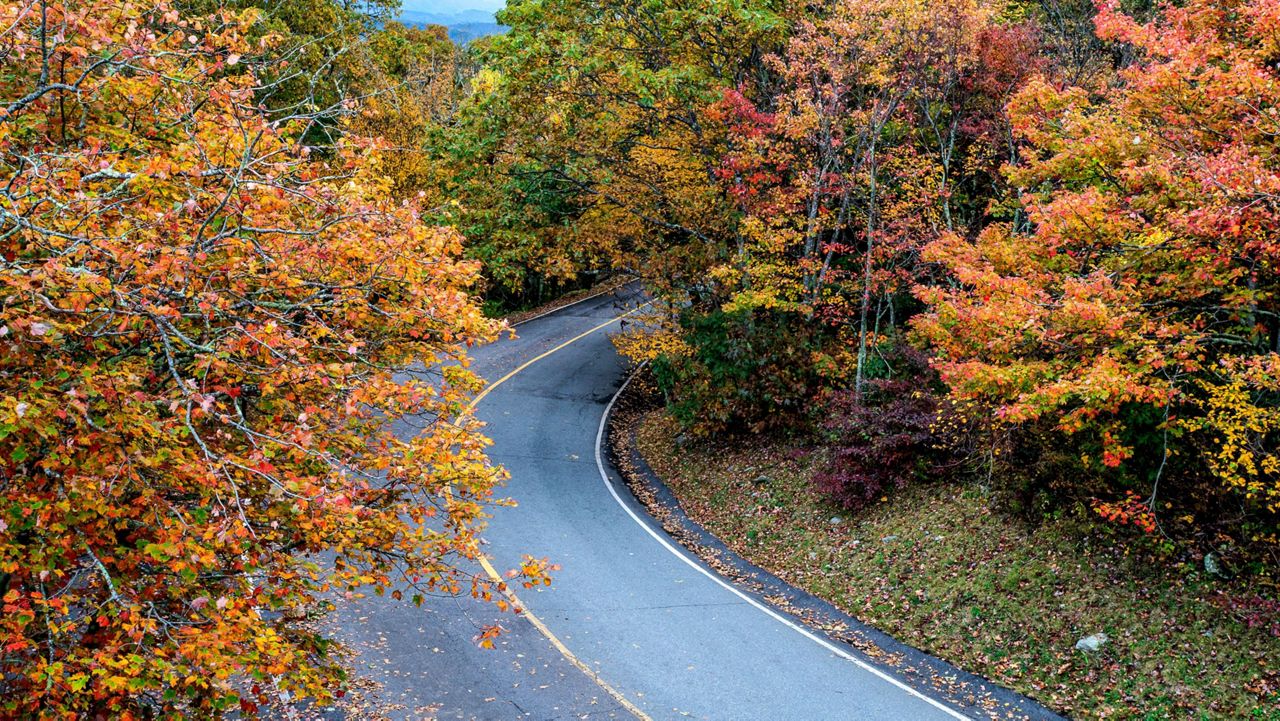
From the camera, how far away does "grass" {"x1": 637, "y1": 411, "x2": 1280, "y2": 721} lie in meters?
10.3

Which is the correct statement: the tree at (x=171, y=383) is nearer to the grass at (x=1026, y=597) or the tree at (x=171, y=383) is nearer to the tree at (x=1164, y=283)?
the tree at (x=1164, y=283)

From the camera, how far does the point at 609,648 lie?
40.1 ft

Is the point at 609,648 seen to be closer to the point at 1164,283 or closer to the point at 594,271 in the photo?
the point at 1164,283

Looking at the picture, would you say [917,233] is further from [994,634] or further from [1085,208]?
[994,634]

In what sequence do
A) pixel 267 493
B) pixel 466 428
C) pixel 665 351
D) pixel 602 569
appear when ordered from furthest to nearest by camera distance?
pixel 665 351, pixel 602 569, pixel 466 428, pixel 267 493

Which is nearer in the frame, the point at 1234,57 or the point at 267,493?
the point at 267,493

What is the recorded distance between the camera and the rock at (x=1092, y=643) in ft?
36.8

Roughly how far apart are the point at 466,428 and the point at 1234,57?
33.0 ft

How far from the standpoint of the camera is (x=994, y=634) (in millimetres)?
12195

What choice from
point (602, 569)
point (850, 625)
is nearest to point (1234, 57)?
point (850, 625)

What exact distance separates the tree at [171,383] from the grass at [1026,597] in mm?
8234

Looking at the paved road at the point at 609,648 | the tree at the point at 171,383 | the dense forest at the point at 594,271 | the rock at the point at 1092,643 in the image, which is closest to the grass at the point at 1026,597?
the rock at the point at 1092,643

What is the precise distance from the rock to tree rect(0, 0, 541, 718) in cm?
854

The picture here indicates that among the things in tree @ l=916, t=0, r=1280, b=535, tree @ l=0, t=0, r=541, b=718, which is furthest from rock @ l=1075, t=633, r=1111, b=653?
tree @ l=0, t=0, r=541, b=718
